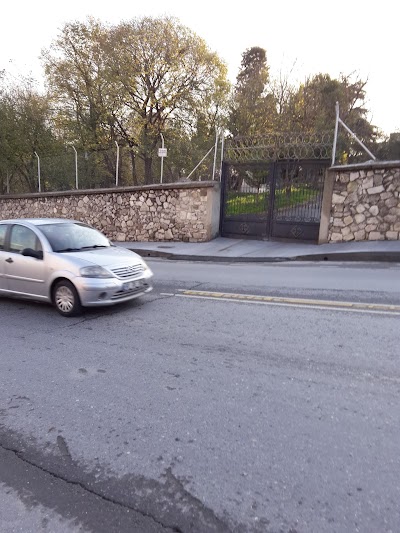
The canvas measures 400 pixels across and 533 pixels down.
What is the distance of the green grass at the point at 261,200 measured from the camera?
1299 cm

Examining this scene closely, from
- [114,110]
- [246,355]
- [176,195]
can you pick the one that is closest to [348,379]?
[246,355]

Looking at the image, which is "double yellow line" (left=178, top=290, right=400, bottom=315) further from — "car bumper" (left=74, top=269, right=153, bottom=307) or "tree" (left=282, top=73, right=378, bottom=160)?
"tree" (left=282, top=73, right=378, bottom=160)

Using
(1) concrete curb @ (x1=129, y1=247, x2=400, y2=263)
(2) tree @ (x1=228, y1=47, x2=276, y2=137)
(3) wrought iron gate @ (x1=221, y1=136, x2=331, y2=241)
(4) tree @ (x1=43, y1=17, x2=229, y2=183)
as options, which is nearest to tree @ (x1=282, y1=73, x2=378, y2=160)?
(2) tree @ (x1=228, y1=47, x2=276, y2=137)

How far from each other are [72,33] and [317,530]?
27.2m

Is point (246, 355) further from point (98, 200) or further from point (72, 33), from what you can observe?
point (72, 33)

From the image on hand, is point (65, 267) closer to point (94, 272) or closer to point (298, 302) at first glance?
point (94, 272)

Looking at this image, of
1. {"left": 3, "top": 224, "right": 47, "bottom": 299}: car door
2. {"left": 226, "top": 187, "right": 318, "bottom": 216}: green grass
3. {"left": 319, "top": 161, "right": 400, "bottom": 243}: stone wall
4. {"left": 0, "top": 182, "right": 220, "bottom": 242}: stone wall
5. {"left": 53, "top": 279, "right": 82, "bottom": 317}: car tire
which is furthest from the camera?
{"left": 0, "top": 182, "right": 220, "bottom": 242}: stone wall

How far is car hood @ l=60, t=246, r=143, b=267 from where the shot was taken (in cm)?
598

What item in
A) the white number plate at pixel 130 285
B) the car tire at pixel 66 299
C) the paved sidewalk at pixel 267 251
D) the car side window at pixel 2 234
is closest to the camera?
the car tire at pixel 66 299

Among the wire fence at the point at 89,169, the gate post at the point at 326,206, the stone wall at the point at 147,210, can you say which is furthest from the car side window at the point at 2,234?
the wire fence at the point at 89,169

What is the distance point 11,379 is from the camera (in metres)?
3.87

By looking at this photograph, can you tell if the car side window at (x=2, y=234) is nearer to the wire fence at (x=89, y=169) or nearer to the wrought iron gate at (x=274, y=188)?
the wrought iron gate at (x=274, y=188)

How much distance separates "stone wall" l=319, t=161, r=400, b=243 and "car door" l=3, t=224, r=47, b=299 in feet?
29.7

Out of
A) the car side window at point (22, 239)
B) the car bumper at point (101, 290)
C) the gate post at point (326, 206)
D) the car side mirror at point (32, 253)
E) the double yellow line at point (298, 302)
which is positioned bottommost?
the double yellow line at point (298, 302)
